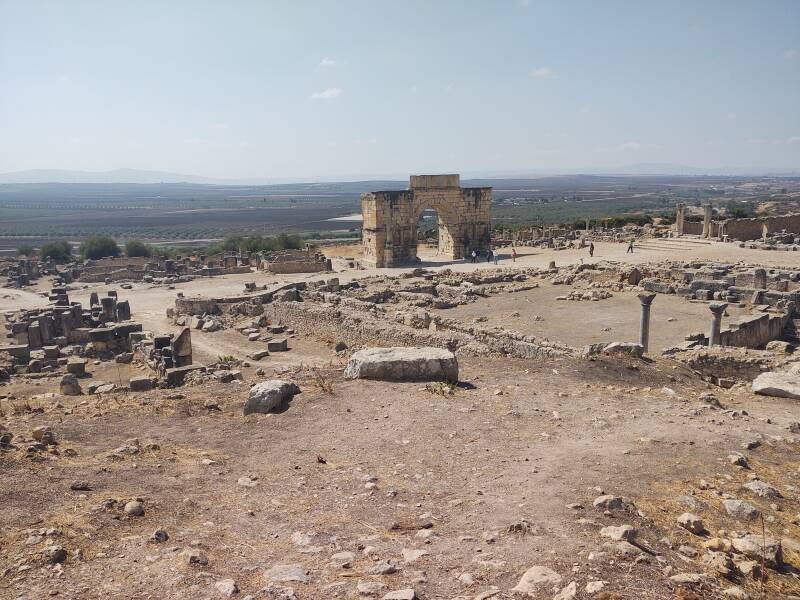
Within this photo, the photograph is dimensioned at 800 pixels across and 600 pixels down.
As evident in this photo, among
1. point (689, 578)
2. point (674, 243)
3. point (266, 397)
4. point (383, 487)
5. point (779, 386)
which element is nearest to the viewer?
point (689, 578)

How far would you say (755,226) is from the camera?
39.2 metres

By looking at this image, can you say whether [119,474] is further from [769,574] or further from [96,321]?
[96,321]

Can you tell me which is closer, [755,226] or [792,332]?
[792,332]

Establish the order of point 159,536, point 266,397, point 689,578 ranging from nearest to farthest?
point 689,578 → point 159,536 → point 266,397

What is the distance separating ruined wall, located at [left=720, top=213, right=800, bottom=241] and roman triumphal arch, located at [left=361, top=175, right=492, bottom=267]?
15.1m

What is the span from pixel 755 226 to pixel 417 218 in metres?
21.7

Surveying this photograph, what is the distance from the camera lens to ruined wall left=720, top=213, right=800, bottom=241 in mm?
38344

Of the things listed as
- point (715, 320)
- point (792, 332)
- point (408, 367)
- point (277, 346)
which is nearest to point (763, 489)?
point (408, 367)

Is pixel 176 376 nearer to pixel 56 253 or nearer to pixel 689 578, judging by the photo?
pixel 689 578

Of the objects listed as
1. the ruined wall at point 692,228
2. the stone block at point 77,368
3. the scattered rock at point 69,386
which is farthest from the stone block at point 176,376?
the ruined wall at point 692,228

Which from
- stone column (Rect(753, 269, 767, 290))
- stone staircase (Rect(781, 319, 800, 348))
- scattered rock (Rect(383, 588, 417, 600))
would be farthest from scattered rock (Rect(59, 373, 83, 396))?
stone column (Rect(753, 269, 767, 290))

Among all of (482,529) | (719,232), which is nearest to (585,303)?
(482,529)

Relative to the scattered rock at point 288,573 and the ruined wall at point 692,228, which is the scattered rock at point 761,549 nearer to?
the scattered rock at point 288,573

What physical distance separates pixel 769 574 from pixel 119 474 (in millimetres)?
5854
